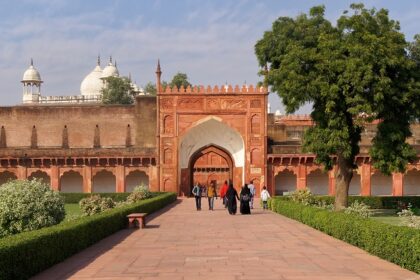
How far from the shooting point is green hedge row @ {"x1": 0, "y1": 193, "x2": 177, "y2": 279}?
703 centimetres

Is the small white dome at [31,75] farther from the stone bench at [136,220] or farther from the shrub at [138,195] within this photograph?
the stone bench at [136,220]

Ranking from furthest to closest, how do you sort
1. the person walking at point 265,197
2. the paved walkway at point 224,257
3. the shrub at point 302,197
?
the person walking at point 265,197
the shrub at point 302,197
the paved walkway at point 224,257

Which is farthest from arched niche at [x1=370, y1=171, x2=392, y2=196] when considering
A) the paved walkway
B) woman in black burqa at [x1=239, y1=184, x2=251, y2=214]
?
the paved walkway

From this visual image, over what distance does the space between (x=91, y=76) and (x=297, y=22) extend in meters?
46.6

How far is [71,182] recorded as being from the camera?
111 feet

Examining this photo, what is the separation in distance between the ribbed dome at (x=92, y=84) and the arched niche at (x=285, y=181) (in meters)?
32.3

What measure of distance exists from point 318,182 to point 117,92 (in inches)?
933

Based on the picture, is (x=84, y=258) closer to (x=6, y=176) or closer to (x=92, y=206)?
(x=92, y=206)

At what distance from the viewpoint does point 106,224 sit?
40.3ft

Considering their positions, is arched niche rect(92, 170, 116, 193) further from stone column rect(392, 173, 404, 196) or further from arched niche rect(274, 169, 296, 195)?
stone column rect(392, 173, 404, 196)

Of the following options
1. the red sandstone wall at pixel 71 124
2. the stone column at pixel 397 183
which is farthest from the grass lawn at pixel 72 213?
the stone column at pixel 397 183

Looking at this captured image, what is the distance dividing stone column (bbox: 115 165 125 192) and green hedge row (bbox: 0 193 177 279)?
19.6 metres

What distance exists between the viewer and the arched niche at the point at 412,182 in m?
33.9

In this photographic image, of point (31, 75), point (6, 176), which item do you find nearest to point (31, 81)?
point (31, 75)
